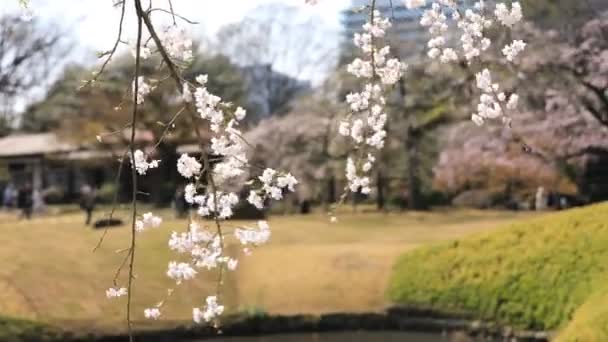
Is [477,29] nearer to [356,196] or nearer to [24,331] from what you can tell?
[24,331]

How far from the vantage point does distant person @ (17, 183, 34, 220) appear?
57.8 feet

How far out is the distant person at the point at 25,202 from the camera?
17.6 m

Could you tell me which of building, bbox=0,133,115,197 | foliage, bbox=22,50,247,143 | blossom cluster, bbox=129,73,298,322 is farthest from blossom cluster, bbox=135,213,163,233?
building, bbox=0,133,115,197

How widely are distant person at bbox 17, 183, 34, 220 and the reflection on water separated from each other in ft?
34.7

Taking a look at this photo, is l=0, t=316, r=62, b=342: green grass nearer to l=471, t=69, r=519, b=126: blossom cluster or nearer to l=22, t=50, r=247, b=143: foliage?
l=471, t=69, r=519, b=126: blossom cluster

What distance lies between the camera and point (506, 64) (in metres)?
11.9

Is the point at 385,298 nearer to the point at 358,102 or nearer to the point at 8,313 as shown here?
the point at 8,313

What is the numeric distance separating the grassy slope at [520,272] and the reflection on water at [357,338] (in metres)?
0.36

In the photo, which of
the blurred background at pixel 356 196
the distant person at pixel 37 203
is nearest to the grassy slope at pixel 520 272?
the blurred background at pixel 356 196

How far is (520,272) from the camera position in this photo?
25.4ft

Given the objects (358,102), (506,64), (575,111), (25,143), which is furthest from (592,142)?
(25,143)

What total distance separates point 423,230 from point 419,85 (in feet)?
14.4

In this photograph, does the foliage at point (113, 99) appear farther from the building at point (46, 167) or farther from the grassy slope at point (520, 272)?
the grassy slope at point (520, 272)

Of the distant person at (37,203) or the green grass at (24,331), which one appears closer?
the green grass at (24,331)
